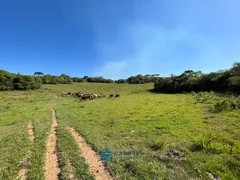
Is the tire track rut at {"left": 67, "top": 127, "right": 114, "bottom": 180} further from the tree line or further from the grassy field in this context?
the tree line

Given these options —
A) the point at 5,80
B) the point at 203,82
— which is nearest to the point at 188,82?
the point at 203,82

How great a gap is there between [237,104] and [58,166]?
1507 centimetres

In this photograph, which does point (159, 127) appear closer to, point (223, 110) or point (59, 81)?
point (223, 110)

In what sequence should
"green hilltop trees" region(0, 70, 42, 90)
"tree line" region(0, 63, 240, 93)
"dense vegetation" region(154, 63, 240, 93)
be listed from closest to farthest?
"dense vegetation" region(154, 63, 240, 93), "tree line" region(0, 63, 240, 93), "green hilltop trees" region(0, 70, 42, 90)

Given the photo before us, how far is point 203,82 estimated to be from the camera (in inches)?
1352

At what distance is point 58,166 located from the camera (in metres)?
5.62

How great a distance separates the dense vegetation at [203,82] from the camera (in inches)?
1092

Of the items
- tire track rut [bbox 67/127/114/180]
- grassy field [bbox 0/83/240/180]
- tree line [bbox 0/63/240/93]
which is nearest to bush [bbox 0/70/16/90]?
tree line [bbox 0/63/240/93]

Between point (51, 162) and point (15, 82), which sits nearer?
point (51, 162)

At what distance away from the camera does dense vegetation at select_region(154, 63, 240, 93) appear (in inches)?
1092

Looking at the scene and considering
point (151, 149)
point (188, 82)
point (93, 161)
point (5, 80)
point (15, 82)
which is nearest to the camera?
point (93, 161)

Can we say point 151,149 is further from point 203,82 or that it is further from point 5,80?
point 5,80

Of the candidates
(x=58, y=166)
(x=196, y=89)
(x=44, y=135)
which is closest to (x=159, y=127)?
(x=58, y=166)

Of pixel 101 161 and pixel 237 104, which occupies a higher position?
pixel 237 104
